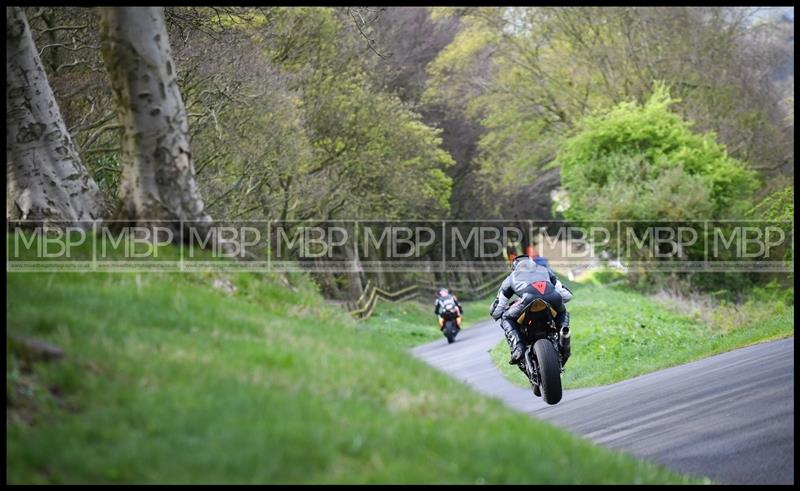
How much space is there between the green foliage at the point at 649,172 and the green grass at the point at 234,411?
107 ft

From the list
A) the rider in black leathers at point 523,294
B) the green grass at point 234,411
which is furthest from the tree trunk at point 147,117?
the rider in black leathers at point 523,294

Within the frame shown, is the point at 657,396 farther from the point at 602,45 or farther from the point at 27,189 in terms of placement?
the point at 602,45

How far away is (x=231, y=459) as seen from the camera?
547 centimetres

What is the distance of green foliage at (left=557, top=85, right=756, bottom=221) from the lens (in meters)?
39.9

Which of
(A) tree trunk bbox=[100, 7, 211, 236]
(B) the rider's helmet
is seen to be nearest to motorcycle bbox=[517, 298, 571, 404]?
(B) the rider's helmet

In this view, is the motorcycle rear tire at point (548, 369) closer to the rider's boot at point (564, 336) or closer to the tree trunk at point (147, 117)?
the rider's boot at point (564, 336)

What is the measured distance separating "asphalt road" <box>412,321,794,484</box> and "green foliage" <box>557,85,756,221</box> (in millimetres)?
21460

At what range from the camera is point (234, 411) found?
611cm

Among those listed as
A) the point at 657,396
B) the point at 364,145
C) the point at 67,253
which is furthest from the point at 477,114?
the point at 67,253

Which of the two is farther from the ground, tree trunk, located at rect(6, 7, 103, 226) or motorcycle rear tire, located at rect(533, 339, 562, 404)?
tree trunk, located at rect(6, 7, 103, 226)

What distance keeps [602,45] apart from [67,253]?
45658mm

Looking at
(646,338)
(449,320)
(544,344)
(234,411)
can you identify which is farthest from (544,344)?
(449,320)

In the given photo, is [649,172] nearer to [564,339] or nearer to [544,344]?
[564,339]

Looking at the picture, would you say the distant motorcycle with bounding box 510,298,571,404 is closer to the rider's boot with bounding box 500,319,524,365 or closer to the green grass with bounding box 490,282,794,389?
the rider's boot with bounding box 500,319,524,365
